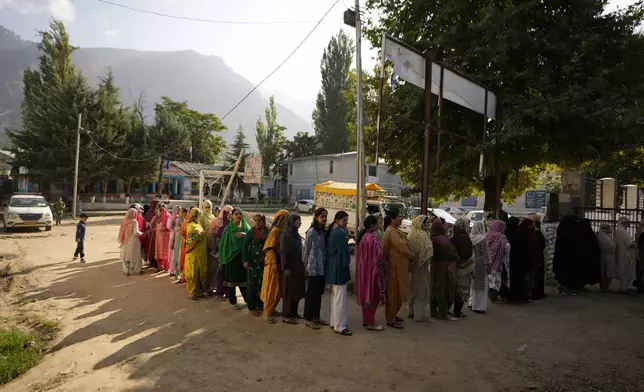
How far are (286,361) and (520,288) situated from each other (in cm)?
472

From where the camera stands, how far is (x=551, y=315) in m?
6.66

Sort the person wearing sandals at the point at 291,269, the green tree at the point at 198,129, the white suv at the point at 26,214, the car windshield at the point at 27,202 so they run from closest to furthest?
the person wearing sandals at the point at 291,269
the white suv at the point at 26,214
the car windshield at the point at 27,202
the green tree at the point at 198,129

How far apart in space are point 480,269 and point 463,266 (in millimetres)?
485

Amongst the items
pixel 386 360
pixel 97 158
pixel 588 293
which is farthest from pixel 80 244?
pixel 97 158

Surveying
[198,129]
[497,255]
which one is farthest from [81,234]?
[198,129]

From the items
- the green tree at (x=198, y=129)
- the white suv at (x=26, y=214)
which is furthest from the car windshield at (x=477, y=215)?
the green tree at (x=198, y=129)

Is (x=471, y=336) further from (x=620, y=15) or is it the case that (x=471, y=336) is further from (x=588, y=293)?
(x=620, y=15)

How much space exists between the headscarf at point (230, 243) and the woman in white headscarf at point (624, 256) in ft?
23.9

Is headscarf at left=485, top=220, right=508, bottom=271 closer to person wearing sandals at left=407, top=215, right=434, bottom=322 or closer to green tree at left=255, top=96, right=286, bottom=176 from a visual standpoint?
person wearing sandals at left=407, top=215, right=434, bottom=322

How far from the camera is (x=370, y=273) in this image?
5.47 m

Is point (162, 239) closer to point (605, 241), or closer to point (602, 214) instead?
point (605, 241)

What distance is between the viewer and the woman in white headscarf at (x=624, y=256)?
822 cm

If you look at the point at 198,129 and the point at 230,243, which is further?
the point at 198,129

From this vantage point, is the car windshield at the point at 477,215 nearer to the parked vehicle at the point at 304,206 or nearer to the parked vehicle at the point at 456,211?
the parked vehicle at the point at 456,211
